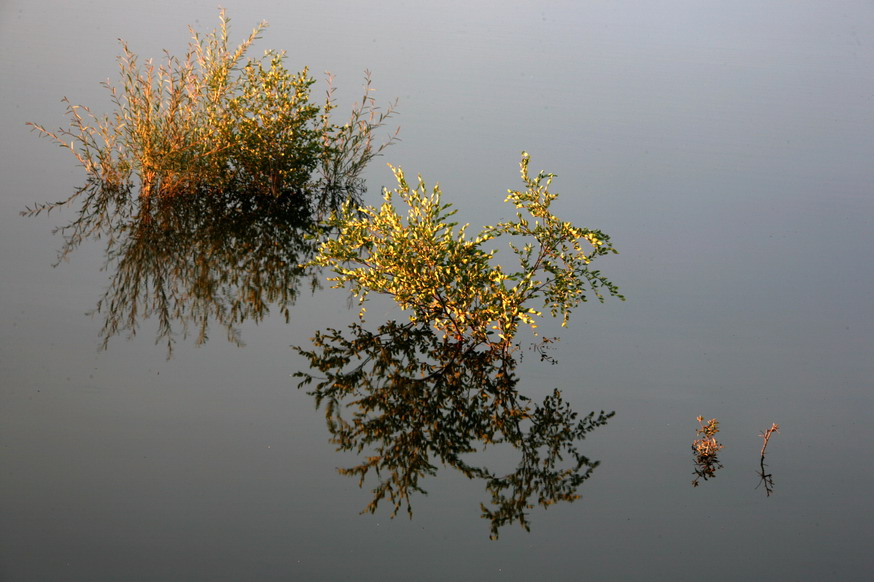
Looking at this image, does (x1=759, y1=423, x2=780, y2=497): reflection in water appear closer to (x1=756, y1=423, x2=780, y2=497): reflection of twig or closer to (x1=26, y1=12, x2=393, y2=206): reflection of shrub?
(x1=756, y1=423, x2=780, y2=497): reflection of twig

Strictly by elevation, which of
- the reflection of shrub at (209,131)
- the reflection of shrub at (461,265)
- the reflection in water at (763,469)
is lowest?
the reflection in water at (763,469)

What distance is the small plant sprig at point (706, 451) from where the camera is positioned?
906 cm

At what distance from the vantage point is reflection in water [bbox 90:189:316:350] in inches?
456

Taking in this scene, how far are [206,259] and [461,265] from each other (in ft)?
11.6

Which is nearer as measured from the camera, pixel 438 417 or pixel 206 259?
pixel 438 417

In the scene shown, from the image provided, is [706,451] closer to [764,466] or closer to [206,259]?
[764,466]

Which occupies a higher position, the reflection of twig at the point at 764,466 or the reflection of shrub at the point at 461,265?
the reflection of shrub at the point at 461,265

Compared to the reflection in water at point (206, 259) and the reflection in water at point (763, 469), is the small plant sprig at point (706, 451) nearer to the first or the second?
the reflection in water at point (763, 469)

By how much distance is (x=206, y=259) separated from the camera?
13.2 metres

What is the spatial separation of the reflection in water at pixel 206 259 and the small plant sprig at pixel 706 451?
408 centimetres

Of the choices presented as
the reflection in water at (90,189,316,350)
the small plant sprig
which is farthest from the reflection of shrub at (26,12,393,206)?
the small plant sprig

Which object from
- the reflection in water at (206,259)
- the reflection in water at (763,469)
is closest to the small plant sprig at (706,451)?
the reflection in water at (763,469)

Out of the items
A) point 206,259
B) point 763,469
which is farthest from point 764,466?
point 206,259

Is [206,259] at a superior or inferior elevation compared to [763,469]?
superior
